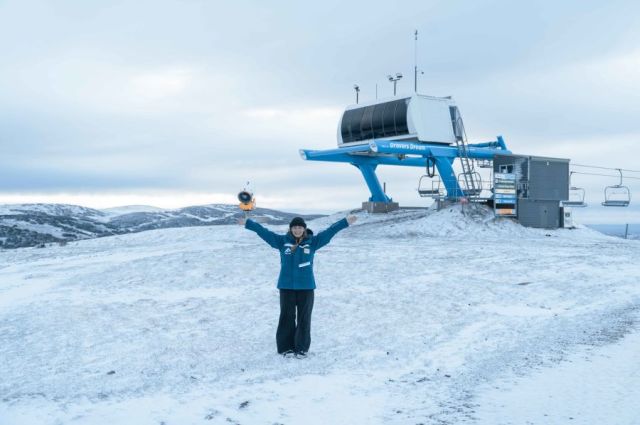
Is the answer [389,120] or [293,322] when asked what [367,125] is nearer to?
[389,120]

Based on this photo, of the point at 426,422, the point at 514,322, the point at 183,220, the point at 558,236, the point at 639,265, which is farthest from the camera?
the point at 183,220

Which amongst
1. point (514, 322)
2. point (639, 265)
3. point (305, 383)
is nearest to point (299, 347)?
point (305, 383)

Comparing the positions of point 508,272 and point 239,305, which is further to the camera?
point 508,272

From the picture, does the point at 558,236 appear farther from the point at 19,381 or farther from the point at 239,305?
the point at 19,381

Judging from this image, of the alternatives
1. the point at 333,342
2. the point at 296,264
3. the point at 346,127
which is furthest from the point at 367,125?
the point at 296,264

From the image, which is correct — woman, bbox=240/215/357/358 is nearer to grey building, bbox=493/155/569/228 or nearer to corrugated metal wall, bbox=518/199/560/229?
corrugated metal wall, bbox=518/199/560/229

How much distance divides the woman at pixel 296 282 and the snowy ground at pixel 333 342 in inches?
11.8

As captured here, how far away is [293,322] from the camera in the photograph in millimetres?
8117

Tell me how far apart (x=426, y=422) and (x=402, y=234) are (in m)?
20.5

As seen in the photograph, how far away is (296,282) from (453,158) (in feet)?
86.5

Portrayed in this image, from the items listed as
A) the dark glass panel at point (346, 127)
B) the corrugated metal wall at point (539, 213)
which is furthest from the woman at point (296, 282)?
the dark glass panel at point (346, 127)

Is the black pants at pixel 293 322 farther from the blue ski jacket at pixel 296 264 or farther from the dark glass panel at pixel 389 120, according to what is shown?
the dark glass panel at pixel 389 120

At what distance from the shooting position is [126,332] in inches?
367

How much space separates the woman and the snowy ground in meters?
0.30
